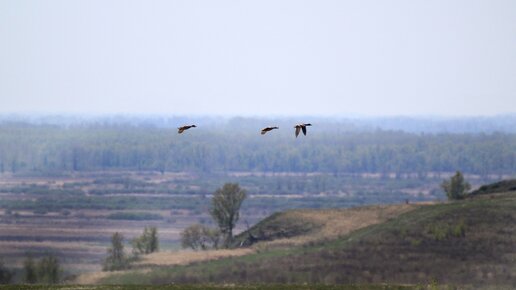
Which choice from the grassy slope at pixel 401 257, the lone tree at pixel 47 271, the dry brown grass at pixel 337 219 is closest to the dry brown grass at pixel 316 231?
the dry brown grass at pixel 337 219

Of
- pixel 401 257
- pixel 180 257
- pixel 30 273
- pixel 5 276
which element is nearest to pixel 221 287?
pixel 401 257

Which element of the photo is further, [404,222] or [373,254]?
[404,222]

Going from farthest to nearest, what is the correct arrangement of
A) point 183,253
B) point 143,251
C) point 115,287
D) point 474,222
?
point 143,251, point 183,253, point 474,222, point 115,287

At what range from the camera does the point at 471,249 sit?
101875 millimetres

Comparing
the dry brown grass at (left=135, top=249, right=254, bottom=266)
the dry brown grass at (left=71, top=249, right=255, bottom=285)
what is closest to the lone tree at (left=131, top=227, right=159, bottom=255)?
the dry brown grass at (left=71, top=249, right=255, bottom=285)

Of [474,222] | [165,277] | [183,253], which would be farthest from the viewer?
[183,253]

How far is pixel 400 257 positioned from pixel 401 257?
0.10 m

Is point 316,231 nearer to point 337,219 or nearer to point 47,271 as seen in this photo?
point 337,219

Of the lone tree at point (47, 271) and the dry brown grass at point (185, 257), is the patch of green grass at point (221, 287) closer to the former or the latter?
the dry brown grass at point (185, 257)

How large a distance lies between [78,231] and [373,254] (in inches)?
3721

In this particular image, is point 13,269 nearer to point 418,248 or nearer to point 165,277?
point 165,277

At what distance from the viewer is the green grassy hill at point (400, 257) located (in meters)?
95.1

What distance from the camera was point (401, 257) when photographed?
334 ft

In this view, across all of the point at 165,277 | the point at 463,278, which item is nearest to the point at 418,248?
the point at 463,278
